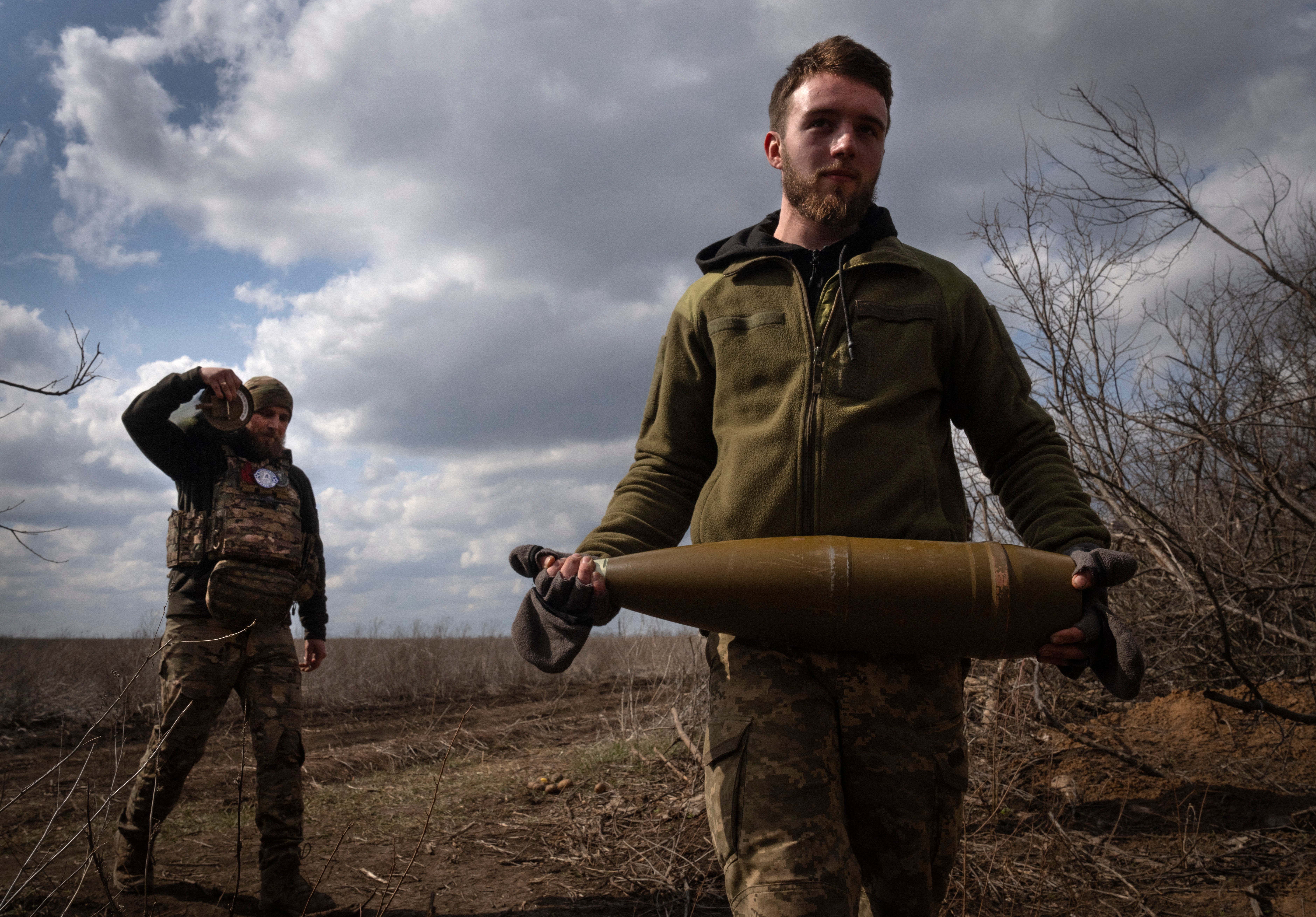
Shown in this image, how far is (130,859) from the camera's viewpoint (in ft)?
13.5

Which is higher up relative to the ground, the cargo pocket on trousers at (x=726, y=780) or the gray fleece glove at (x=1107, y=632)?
the gray fleece glove at (x=1107, y=632)

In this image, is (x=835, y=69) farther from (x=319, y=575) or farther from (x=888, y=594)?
(x=319, y=575)

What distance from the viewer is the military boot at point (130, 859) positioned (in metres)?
4.05

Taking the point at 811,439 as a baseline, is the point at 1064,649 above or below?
below

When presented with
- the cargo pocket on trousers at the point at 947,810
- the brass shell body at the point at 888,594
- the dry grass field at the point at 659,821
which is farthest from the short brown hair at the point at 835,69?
the dry grass field at the point at 659,821

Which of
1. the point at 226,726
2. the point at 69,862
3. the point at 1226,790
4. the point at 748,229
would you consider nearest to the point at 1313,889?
the point at 1226,790

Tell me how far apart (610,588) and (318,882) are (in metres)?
1.25

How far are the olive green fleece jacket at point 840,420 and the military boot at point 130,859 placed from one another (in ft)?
10.8

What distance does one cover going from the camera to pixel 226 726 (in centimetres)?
1045

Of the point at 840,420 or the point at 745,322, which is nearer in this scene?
the point at 840,420

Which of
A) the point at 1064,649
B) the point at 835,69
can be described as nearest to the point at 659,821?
the point at 1064,649

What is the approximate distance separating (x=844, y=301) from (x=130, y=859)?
4232 mm

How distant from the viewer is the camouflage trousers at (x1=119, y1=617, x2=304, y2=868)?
4121 mm

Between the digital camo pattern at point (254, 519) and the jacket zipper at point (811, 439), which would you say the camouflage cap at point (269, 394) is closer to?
the digital camo pattern at point (254, 519)
